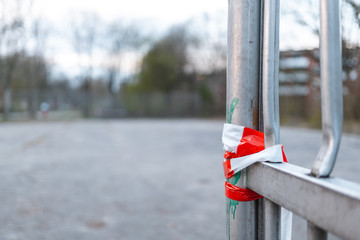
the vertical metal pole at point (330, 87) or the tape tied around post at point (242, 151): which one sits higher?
the vertical metal pole at point (330, 87)

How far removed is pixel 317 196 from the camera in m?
0.62

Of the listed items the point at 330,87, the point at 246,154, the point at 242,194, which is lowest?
the point at 242,194

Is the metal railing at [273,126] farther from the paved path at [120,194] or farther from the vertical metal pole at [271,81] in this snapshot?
the paved path at [120,194]

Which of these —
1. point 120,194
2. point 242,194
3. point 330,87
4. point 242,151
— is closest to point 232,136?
point 242,151

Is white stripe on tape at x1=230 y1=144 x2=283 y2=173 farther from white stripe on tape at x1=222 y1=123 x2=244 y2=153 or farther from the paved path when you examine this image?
the paved path

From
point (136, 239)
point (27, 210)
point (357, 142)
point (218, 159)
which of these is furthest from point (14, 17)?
point (357, 142)

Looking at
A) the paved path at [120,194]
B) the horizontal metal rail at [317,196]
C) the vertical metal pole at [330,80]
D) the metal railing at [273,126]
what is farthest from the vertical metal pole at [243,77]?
the paved path at [120,194]

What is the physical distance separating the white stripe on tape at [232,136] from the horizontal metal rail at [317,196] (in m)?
0.14

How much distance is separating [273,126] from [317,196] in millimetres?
290

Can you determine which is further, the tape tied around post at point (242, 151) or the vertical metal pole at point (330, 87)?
the tape tied around post at point (242, 151)

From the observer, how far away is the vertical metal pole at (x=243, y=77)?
0.92m

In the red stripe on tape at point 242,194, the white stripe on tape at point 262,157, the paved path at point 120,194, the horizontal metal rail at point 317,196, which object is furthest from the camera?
the paved path at point 120,194

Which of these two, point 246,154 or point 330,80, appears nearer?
point 330,80

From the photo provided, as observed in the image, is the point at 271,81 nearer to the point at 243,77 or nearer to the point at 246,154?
the point at 243,77
